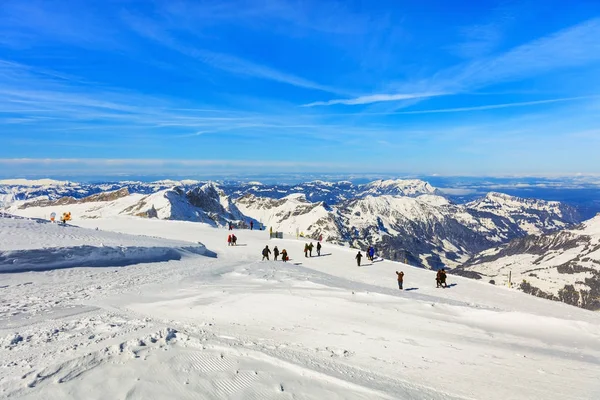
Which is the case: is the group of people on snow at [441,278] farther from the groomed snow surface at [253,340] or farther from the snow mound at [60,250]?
the snow mound at [60,250]

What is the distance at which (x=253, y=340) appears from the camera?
9609 mm

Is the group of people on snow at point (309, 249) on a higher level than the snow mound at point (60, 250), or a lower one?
lower

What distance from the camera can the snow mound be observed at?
19438 millimetres

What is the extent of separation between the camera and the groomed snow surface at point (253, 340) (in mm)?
6570

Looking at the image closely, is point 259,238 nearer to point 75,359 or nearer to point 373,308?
point 373,308

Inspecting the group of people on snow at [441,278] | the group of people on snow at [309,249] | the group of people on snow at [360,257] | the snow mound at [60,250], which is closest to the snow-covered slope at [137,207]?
the group of people on snow at [309,249]

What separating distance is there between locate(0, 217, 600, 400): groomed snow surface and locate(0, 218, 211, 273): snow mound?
0.46 feet

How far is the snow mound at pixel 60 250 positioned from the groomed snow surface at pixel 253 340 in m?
0.14

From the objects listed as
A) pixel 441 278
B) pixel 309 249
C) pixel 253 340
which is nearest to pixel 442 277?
pixel 441 278

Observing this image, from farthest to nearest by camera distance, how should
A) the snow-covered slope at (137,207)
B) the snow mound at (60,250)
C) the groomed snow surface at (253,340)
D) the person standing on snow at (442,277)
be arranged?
the snow-covered slope at (137,207) → the person standing on snow at (442,277) → the snow mound at (60,250) → the groomed snow surface at (253,340)

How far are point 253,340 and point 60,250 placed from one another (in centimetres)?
1794

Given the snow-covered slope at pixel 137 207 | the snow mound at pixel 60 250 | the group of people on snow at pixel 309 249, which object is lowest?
the snow-covered slope at pixel 137 207

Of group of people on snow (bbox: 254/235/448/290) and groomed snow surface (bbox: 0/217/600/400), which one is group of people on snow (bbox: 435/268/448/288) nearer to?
group of people on snow (bbox: 254/235/448/290)

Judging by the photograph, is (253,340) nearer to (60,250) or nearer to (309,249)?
(60,250)
